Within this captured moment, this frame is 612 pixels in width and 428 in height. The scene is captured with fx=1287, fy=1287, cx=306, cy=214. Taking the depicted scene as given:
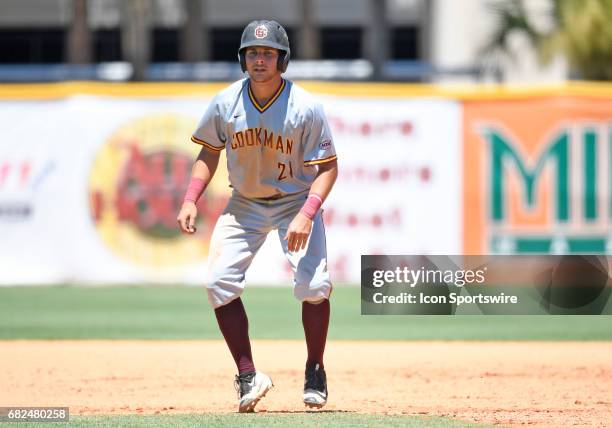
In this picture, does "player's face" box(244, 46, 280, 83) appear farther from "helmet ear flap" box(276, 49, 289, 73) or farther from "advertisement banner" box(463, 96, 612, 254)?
"advertisement banner" box(463, 96, 612, 254)

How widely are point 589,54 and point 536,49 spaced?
126 centimetres

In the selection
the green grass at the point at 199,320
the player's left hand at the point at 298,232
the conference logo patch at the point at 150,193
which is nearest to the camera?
the player's left hand at the point at 298,232

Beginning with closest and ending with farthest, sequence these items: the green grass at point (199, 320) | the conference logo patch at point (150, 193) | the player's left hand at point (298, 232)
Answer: the player's left hand at point (298, 232), the green grass at point (199, 320), the conference logo patch at point (150, 193)

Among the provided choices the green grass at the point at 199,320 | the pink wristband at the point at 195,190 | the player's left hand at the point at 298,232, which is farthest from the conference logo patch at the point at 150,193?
the player's left hand at the point at 298,232

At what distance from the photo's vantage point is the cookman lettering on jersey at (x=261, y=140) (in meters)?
6.63

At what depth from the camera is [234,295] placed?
6680 millimetres

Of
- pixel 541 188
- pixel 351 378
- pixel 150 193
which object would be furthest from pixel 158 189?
pixel 351 378

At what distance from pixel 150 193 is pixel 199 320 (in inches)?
136

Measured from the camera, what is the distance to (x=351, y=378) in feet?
28.4

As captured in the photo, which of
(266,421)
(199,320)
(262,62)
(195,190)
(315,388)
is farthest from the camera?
(199,320)

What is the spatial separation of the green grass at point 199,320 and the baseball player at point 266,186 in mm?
4452

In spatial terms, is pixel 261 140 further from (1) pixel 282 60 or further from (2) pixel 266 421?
(2) pixel 266 421

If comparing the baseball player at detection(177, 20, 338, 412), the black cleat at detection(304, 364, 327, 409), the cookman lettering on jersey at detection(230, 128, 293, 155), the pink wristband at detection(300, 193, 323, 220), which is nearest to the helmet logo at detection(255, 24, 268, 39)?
the baseball player at detection(177, 20, 338, 412)

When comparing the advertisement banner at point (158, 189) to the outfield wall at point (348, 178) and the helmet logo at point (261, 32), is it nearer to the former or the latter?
the outfield wall at point (348, 178)
